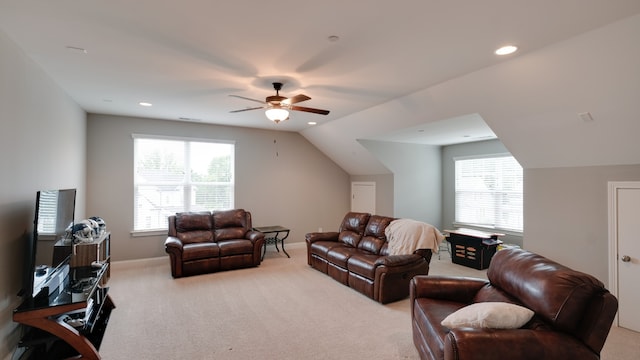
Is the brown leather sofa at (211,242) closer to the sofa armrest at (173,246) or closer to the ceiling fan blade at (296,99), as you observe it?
the sofa armrest at (173,246)

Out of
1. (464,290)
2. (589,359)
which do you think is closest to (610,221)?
(464,290)

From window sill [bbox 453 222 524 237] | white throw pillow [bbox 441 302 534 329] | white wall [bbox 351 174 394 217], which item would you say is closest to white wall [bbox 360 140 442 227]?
white wall [bbox 351 174 394 217]

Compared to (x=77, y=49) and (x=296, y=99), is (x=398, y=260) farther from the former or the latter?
(x=77, y=49)

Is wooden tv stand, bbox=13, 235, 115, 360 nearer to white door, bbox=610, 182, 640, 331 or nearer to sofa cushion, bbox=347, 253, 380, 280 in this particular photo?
sofa cushion, bbox=347, 253, 380, 280

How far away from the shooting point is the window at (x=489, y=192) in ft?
20.3

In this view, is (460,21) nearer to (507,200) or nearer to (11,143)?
(11,143)

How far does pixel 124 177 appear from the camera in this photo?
5.77 m

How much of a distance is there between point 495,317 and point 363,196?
5.74 m

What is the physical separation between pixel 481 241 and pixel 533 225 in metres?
1.33

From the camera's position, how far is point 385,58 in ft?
10.1

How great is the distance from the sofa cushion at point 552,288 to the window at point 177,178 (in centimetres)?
553

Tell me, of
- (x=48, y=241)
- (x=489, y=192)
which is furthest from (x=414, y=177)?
(x=48, y=241)

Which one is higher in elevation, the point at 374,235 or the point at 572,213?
the point at 572,213

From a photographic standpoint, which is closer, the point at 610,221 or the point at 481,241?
the point at 610,221
